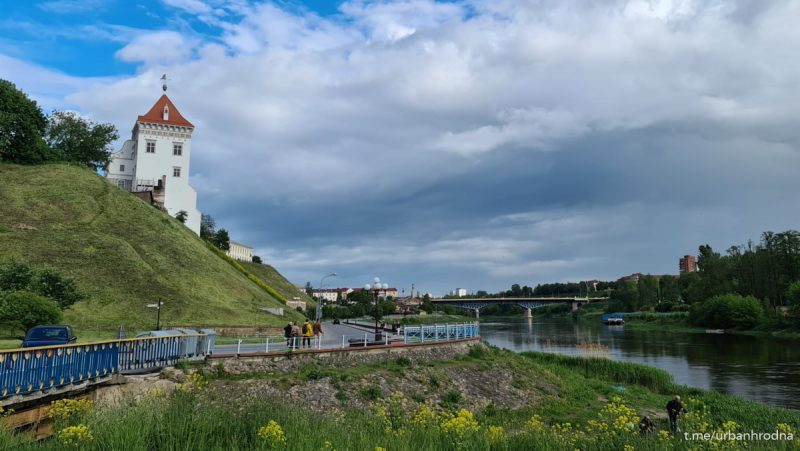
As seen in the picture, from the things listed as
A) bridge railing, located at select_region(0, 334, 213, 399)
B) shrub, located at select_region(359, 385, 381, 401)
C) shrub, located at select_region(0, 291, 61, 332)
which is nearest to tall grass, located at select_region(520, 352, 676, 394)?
shrub, located at select_region(359, 385, 381, 401)

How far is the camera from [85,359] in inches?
650

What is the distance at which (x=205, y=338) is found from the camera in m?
23.2

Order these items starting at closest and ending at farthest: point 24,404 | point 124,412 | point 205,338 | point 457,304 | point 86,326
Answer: point 124,412, point 24,404, point 205,338, point 86,326, point 457,304

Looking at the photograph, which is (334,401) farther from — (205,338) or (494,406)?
(494,406)

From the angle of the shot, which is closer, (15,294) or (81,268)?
(15,294)

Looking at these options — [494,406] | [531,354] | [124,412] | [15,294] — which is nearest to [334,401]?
[494,406]

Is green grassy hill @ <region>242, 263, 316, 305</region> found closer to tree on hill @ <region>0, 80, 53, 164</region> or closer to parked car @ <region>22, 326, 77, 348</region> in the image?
tree on hill @ <region>0, 80, 53, 164</region>

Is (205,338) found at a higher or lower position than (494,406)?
higher

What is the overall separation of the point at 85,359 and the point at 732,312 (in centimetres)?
8956

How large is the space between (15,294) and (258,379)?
55.6 feet

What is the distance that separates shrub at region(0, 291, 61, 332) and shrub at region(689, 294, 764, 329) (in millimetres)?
88331

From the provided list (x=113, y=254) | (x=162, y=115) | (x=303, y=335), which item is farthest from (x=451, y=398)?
(x=162, y=115)

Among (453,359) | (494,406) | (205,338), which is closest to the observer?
(205,338)

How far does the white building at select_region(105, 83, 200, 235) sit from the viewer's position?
270ft
